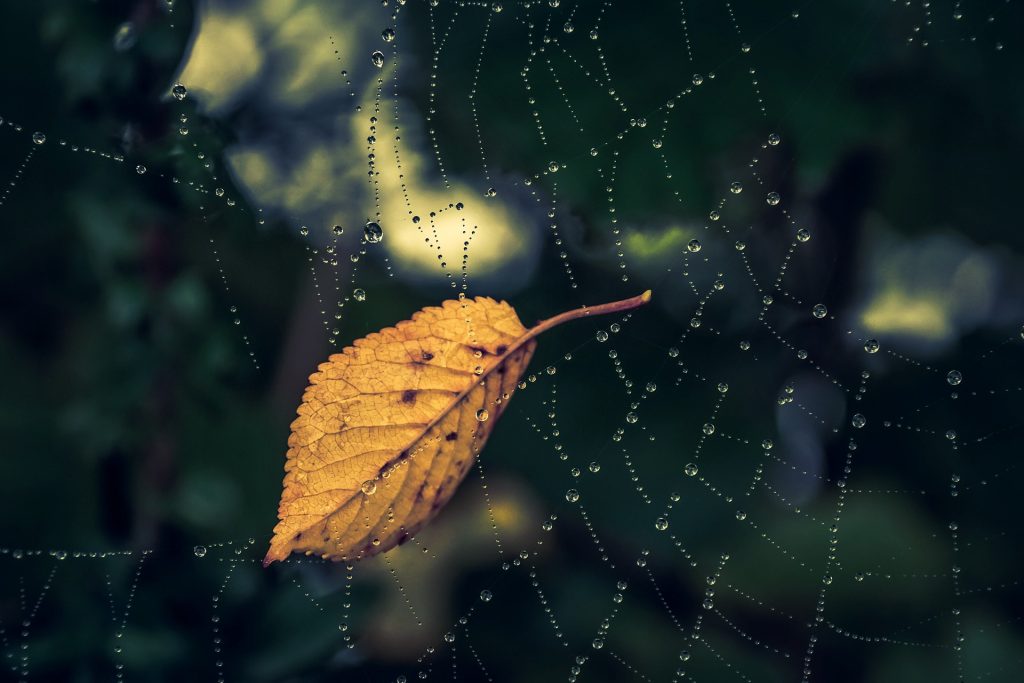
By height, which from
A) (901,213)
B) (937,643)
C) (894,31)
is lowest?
(937,643)

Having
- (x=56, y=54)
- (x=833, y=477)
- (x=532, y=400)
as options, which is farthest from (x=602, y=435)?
(x=56, y=54)

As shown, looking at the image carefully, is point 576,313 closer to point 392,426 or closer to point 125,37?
point 392,426

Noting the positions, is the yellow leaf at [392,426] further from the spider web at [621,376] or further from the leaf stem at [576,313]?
the spider web at [621,376]

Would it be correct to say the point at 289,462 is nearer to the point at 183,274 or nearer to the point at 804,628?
the point at 183,274

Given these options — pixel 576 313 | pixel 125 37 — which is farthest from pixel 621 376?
pixel 125 37

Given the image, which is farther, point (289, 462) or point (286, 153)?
point (286, 153)

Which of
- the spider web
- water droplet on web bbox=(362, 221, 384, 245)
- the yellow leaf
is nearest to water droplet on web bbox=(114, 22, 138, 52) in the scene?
the spider web

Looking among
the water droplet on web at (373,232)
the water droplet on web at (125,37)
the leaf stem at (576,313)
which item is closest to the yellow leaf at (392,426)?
the leaf stem at (576,313)

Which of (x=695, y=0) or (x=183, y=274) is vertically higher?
(x=695, y=0)

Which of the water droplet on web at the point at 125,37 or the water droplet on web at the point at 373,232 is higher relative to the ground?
the water droplet on web at the point at 125,37
